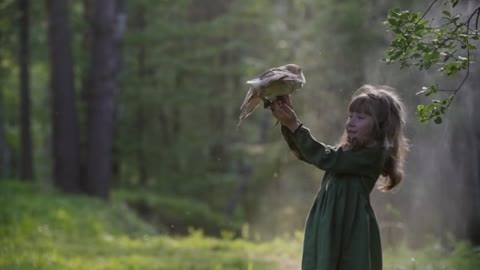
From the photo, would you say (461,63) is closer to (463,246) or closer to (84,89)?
(463,246)

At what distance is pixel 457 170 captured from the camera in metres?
9.75

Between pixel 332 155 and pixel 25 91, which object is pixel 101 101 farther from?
pixel 332 155

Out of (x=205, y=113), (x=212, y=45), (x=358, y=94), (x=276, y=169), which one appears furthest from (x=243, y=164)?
(x=358, y=94)

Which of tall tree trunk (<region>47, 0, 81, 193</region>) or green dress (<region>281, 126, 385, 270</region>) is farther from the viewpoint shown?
tall tree trunk (<region>47, 0, 81, 193</region>)

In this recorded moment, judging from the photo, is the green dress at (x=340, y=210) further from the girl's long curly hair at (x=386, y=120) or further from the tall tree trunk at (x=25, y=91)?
the tall tree trunk at (x=25, y=91)

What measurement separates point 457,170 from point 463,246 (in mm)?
1702

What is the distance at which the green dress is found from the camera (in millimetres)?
3934

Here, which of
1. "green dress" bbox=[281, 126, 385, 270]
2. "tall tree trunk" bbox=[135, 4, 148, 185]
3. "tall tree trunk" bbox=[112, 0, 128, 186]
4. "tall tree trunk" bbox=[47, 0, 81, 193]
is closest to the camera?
"green dress" bbox=[281, 126, 385, 270]

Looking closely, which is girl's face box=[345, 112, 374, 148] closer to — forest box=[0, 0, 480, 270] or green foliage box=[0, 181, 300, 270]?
forest box=[0, 0, 480, 270]

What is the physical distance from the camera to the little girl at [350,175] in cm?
394

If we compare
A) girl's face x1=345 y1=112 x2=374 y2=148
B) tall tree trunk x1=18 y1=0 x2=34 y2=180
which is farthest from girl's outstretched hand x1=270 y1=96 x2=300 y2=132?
tall tree trunk x1=18 y1=0 x2=34 y2=180

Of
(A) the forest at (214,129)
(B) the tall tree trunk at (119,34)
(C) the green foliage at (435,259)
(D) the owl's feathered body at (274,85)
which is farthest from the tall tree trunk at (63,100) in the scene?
(D) the owl's feathered body at (274,85)

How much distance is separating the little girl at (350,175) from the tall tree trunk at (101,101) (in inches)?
508

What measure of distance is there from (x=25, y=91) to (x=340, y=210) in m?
17.6
